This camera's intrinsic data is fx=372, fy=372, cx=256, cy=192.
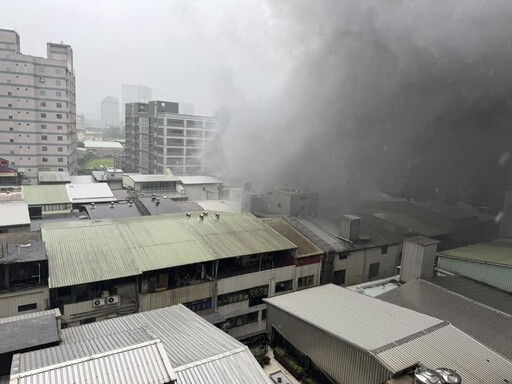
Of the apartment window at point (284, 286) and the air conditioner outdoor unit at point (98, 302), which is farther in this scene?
the apartment window at point (284, 286)

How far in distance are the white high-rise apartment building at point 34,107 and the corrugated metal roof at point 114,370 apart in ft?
150

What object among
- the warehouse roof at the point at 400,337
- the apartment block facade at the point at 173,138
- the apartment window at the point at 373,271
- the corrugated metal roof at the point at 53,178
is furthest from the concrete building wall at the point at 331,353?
the apartment block facade at the point at 173,138

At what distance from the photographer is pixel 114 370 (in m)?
7.20

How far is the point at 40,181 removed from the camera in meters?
34.4

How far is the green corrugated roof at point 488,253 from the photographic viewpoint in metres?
17.3

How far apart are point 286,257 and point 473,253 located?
30.8 ft

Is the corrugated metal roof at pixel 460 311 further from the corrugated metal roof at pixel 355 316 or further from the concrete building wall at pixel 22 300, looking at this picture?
the concrete building wall at pixel 22 300

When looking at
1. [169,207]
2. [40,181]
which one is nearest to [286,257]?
[169,207]

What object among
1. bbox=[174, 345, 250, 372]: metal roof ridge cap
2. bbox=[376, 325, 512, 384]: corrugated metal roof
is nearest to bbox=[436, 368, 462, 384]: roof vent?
bbox=[376, 325, 512, 384]: corrugated metal roof

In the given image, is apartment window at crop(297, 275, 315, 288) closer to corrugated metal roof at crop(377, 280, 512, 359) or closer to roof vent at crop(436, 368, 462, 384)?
corrugated metal roof at crop(377, 280, 512, 359)

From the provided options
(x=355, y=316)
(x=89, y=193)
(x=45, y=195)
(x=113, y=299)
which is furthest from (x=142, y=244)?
(x=89, y=193)

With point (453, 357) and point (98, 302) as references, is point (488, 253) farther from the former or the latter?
point (98, 302)

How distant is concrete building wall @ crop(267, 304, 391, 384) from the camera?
396 inches

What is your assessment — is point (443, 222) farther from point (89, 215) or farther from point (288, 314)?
point (89, 215)
